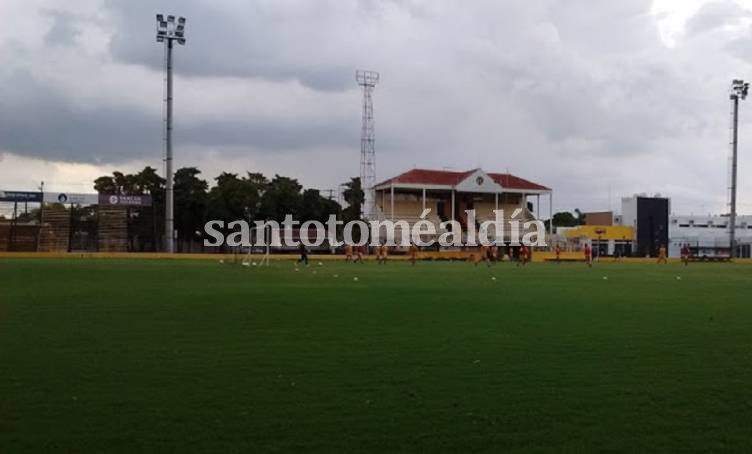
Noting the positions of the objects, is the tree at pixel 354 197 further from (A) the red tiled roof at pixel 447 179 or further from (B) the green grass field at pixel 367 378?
(B) the green grass field at pixel 367 378

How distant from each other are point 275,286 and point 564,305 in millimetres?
8349

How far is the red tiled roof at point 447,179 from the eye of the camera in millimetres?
70938

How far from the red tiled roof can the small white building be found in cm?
1726

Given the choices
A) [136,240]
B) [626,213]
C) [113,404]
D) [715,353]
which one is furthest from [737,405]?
[626,213]

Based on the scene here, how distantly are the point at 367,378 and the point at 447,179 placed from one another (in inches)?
2598

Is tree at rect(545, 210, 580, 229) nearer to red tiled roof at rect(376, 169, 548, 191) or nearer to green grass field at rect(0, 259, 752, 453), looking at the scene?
red tiled roof at rect(376, 169, 548, 191)

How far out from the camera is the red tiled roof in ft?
233

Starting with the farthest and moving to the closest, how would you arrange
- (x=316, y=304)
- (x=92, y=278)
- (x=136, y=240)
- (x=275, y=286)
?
(x=136, y=240) < (x=92, y=278) < (x=275, y=286) < (x=316, y=304)

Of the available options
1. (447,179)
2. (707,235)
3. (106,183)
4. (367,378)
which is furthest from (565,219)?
(367,378)

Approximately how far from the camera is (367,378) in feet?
25.3

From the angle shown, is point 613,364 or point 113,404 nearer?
point 113,404

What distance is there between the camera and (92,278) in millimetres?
23594

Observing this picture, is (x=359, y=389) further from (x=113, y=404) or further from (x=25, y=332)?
(x=25, y=332)

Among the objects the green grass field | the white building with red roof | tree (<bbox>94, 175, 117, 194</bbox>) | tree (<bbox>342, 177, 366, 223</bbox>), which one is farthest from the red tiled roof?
the green grass field
